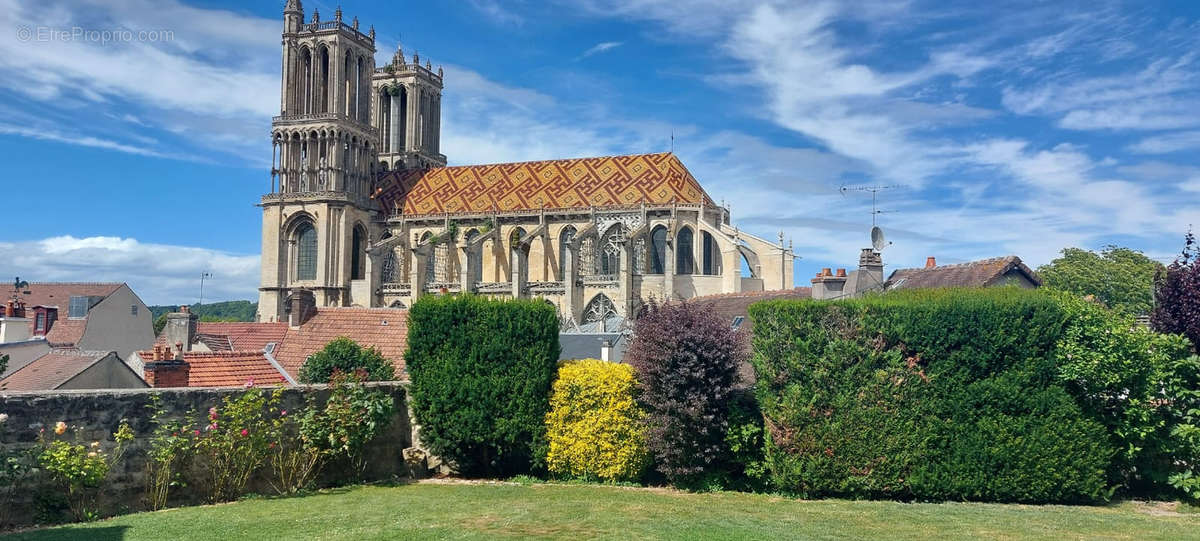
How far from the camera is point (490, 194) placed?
48.3m

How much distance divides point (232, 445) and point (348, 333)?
758 cm

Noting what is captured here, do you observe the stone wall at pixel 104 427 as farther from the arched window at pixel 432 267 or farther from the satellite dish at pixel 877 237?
the arched window at pixel 432 267

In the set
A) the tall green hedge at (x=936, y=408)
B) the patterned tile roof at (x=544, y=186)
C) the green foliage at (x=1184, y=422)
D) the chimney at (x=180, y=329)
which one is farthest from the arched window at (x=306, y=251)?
the green foliage at (x=1184, y=422)

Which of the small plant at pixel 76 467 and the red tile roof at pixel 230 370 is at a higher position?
the red tile roof at pixel 230 370

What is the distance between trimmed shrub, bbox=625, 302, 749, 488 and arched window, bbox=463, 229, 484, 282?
3041cm

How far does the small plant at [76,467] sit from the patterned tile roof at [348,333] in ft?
24.9

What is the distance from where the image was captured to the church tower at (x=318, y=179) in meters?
47.3

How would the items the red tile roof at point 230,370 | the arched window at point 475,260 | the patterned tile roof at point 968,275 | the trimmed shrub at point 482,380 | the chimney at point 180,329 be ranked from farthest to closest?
the arched window at point 475,260 < the chimney at point 180,329 < the patterned tile roof at point 968,275 < the red tile roof at point 230,370 < the trimmed shrub at point 482,380

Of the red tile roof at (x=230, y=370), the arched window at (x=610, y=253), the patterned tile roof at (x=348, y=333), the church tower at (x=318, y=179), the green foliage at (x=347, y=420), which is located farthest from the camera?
the church tower at (x=318, y=179)

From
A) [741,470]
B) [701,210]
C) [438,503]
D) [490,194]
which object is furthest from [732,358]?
[490,194]

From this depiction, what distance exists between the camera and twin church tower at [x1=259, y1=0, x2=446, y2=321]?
47.3 metres

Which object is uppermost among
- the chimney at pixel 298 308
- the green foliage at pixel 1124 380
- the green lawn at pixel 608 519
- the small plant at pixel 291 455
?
the chimney at pixel 298 308

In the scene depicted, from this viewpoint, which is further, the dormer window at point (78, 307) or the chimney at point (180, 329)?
the dormer window at point (78, 307)

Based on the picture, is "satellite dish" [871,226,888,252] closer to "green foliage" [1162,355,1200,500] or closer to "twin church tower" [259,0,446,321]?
"green foliage" [1162,355,1200,500]
